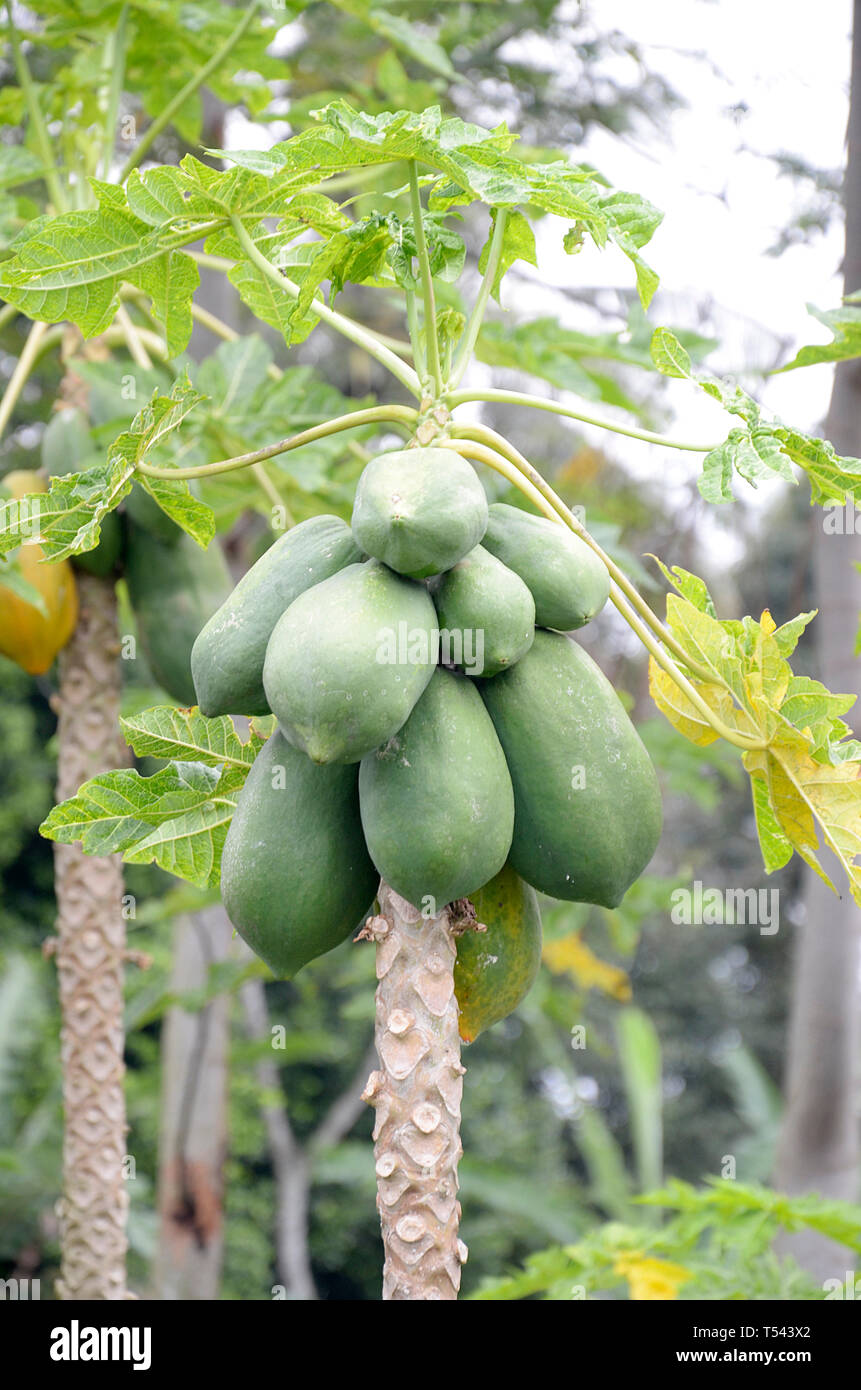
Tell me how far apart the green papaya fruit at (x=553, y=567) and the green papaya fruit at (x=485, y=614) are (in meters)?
0.03

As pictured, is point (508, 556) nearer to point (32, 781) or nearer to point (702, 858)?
point (32, 781)

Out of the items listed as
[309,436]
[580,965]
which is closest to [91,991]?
[309,436]

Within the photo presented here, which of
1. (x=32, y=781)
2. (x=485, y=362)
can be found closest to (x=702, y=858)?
(x=32, y=781)

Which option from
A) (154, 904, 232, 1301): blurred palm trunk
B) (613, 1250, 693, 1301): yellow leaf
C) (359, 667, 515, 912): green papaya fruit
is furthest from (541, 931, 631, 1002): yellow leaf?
(359, 667, 515, 912): green papaya fruit

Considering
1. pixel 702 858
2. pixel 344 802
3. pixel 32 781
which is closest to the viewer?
pixel 344 802

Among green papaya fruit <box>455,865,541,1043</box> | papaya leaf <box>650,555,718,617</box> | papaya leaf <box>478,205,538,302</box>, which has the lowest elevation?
green papaya fruit <box>455,865,541,1043</box>

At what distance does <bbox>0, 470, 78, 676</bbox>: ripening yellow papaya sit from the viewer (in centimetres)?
183

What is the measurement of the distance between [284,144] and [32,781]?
6.95 m

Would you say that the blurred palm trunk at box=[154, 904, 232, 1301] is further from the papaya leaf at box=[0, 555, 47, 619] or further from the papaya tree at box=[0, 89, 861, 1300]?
the papaya tree at box=[0, 89, 861, 1300]

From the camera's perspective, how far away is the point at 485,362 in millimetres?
2252

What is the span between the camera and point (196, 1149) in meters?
3.67

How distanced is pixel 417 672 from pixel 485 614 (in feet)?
0.26

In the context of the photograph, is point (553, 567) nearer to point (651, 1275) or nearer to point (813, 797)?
point (813, 797)

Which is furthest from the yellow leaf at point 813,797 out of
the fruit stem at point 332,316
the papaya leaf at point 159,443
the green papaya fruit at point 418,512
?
the papaya leaf at point 159,443
